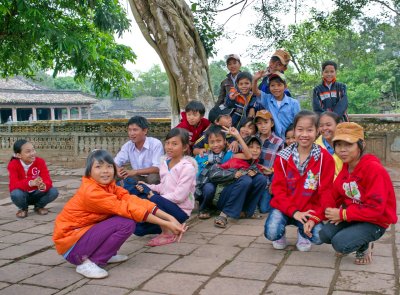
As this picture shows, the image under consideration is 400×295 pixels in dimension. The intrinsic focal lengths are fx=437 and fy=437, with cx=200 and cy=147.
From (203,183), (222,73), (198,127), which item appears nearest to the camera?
(203,183)

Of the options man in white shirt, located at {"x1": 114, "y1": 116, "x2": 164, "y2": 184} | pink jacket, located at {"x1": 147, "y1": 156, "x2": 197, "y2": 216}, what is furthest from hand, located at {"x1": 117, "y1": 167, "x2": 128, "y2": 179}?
pink jacket, located at {"x1": 147, "y1": 156, "x2": 197, "y2": 216}

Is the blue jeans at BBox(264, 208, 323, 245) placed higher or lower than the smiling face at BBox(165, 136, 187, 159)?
lower

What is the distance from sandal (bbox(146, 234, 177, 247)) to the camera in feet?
12.3

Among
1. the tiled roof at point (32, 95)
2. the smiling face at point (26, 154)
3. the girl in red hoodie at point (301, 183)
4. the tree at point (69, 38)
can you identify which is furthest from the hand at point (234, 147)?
the tiled roof at point (32, 95)

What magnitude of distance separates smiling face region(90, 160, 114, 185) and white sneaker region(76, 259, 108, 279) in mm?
573

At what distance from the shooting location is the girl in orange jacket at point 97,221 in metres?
3.07

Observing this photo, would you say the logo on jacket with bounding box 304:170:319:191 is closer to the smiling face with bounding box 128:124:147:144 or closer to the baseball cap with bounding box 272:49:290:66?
the smiling face with bounding box 128:124:147:144

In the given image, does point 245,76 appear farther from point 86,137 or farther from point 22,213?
point 86,137

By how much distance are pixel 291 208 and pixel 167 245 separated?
111 cm

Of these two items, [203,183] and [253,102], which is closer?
[203,183]

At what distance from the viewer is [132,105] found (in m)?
40.9

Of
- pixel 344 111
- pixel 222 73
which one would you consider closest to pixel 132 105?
pixel 222 73

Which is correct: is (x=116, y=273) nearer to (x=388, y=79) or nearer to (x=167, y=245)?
(x=167, y=245)

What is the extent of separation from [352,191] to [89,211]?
1.89m
